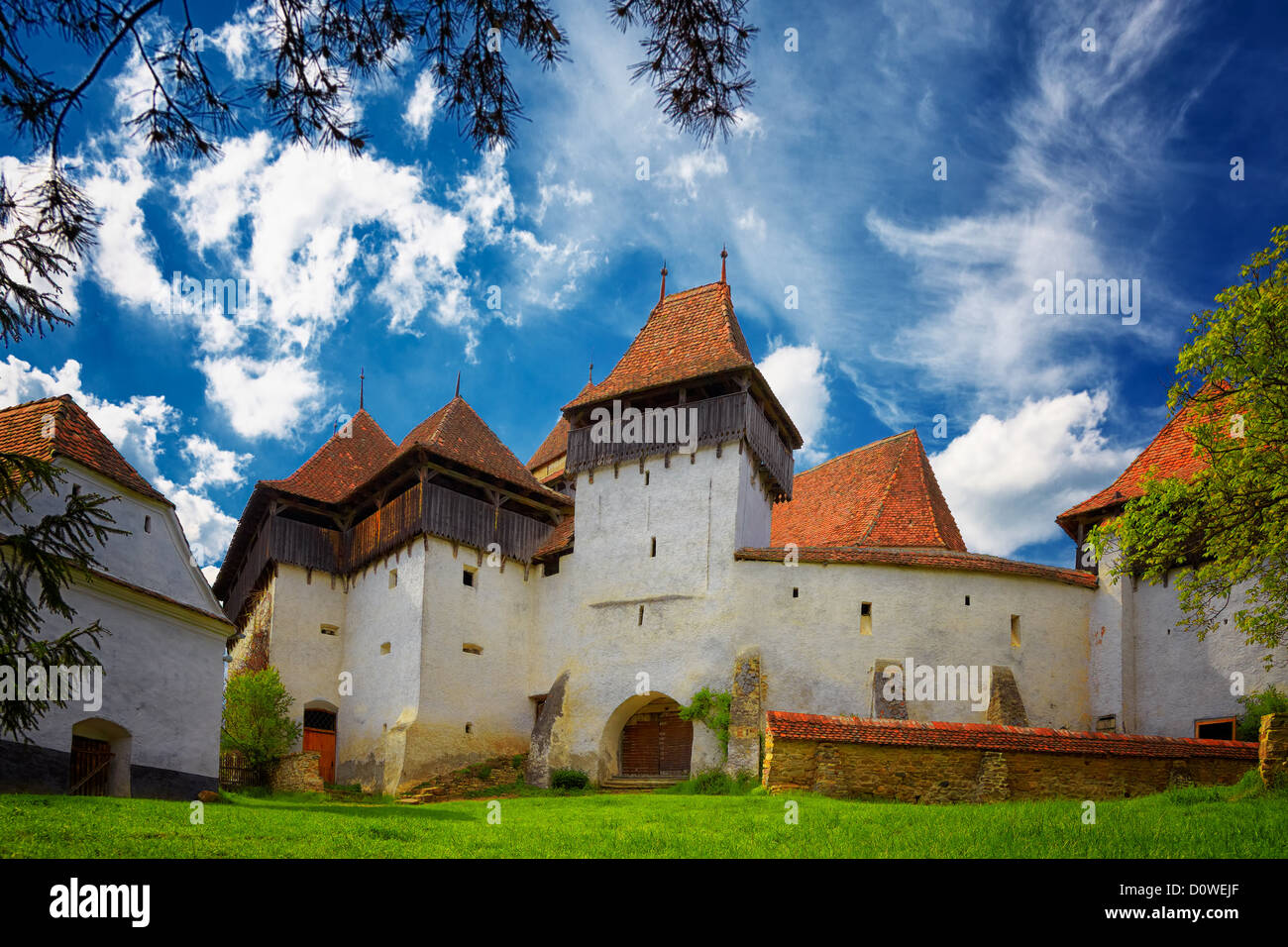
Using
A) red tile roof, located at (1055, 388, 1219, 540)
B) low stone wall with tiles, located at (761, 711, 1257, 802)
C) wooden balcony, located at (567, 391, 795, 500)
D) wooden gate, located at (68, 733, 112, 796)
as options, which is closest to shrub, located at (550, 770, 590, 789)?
wooden balcony, located at (567, 391, 795, 500)

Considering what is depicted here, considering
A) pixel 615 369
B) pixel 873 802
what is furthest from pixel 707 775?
pixel 615 369

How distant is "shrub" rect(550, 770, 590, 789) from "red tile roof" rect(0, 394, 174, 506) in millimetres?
10661

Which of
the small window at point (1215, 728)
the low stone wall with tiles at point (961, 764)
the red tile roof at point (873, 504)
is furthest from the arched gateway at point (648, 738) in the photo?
the small window at point (1215, 728)

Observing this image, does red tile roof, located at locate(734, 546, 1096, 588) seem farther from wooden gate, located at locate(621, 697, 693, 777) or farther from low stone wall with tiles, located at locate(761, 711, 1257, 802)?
low stone wall with tiles, located at locate(761, 711, 1257, 802)

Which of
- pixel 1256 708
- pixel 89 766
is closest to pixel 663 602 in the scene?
pixel 1256 708

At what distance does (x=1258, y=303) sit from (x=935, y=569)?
10.5 metres

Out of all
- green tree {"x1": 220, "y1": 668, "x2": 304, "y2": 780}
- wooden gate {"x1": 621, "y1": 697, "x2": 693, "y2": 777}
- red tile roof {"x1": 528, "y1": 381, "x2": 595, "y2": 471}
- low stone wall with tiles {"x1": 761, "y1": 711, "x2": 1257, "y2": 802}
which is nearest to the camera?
low stone wall with tiles {"x1": 761, "y1": 711, "x2": 1257, "y2": 802}

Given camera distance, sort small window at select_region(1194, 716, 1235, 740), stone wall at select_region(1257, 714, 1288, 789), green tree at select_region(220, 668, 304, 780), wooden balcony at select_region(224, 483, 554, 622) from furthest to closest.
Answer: wooden balcony at select_region(224, 483, 554, 622), green tree at select_region(220, 668, 304, 780), small window at select_region(1194, 716, 1235, 740), stone wall at select_region(1257, 714, 1288, 789)

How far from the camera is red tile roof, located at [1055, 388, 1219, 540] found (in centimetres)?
2517

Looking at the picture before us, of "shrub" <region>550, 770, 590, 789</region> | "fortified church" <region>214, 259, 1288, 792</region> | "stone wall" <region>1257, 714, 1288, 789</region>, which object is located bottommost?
"shrub" <region>550, 770, 590, 789</region>

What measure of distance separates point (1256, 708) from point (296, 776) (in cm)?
1956

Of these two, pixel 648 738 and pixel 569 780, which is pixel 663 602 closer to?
pixel 648 738

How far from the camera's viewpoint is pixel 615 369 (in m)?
29.5

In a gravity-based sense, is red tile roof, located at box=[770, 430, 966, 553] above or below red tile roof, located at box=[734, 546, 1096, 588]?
above
